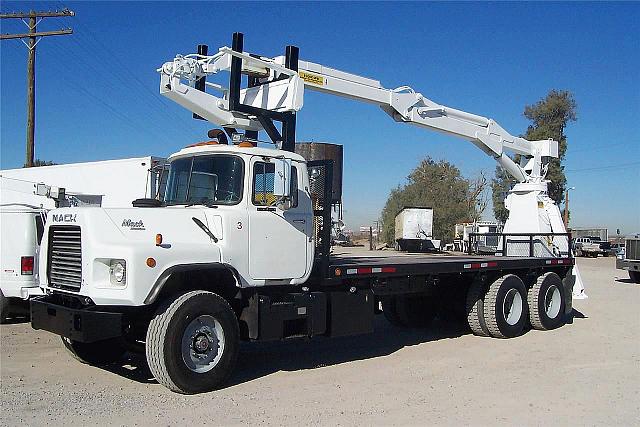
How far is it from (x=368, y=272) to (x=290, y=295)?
1399mm

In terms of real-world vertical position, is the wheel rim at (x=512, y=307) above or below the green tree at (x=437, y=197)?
below

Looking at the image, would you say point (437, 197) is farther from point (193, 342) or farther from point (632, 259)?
point (193, 342)

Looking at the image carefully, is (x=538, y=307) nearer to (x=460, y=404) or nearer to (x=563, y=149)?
(x=460, y=404)

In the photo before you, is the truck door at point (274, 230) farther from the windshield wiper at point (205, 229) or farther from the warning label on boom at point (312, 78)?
the warning label on boom at point (312, 78)

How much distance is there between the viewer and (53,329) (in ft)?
21.5

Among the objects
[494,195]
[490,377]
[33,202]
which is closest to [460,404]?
[490,377]

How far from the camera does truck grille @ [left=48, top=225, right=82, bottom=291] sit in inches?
259

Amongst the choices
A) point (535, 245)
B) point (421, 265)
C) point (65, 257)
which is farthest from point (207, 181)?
point (535, 245)

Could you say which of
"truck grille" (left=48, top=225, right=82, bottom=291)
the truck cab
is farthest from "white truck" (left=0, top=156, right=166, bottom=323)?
"truck grille" (left=48, top=225, right=82, bottom=291)

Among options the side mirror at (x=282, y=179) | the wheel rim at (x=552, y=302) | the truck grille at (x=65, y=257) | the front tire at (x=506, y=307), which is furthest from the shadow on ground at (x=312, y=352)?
the side mirror at (x=282, y=179)

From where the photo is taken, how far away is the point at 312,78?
9484mm

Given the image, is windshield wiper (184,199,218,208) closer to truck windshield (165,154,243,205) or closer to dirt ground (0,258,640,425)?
truck windshield (165,154,243,205)

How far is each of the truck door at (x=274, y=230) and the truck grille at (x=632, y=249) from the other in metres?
20.7

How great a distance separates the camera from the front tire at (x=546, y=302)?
37.9 ft
